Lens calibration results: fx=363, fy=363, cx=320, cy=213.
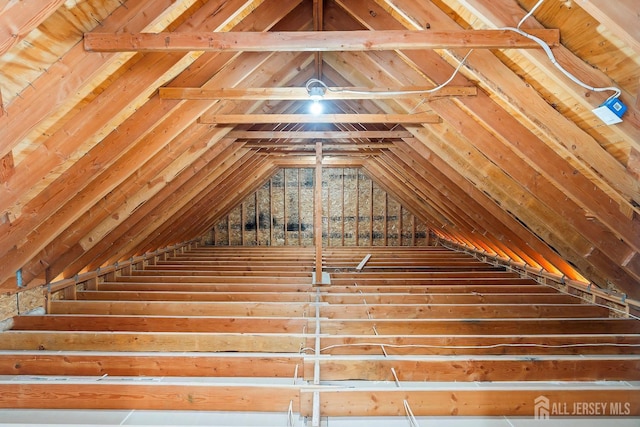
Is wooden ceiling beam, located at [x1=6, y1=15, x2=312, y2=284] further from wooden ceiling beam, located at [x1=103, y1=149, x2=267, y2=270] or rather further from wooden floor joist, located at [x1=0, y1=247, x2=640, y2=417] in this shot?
wooden floor joist, located at [x1=0, y1=247, x2=640, y2=417]

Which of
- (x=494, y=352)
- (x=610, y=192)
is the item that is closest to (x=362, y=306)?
(x=494, y=352)

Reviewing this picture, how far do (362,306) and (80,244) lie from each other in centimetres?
328

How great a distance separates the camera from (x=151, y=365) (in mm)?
2842

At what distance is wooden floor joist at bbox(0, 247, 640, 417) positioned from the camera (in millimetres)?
2434

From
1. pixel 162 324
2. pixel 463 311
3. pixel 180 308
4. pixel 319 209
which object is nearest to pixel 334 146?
pixel 319 209

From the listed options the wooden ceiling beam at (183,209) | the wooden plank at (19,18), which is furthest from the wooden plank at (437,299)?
the wooden plank at (19,18)

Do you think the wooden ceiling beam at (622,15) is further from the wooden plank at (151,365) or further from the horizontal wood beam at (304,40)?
the wooden plank at (151,365)

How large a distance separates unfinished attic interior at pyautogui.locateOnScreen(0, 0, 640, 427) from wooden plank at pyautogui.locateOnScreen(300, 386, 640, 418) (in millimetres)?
14

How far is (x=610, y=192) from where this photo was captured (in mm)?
2684

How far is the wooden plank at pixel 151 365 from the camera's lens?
9.32ft

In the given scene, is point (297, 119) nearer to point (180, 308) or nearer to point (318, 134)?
point (318, 134)

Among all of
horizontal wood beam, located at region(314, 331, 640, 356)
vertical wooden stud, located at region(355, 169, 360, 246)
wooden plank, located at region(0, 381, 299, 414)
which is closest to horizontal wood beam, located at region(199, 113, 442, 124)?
horizontal wood beam, located at region(314, 331, 640, 356)

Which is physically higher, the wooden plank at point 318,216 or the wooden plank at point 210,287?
the wooden plank at point 318,216

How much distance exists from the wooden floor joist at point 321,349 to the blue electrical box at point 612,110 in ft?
5.64
